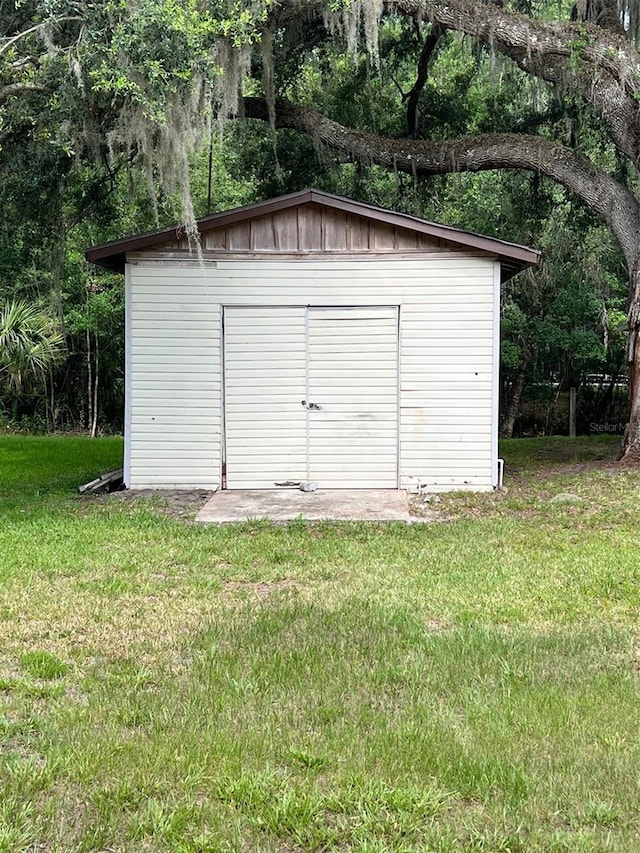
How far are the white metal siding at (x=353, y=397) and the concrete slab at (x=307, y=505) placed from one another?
27cm

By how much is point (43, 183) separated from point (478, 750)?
30.6ft

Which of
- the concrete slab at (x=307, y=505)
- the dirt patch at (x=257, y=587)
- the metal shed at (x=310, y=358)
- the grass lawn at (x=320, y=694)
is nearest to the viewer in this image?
the grass lawn at (x=320, y=694)

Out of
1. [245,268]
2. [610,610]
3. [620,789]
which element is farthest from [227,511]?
[620,789]

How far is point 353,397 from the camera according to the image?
7996 millimetres

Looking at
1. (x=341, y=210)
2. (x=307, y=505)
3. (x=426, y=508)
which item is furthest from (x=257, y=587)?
(x=341, y=210)

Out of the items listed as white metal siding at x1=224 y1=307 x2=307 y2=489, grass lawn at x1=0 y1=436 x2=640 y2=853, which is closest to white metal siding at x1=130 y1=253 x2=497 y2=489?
white metal siding at x1=224 y1=307 x2=307 y2=489

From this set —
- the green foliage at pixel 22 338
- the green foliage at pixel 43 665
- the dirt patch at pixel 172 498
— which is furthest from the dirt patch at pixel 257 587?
the green foliage at pixel 22 338

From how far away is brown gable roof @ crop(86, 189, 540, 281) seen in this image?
766cm

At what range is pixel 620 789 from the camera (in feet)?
7.45

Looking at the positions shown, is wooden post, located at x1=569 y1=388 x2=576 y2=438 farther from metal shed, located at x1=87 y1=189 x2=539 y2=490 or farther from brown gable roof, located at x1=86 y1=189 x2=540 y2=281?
brown gable roof, located at x1=86 y1=189 x2=540 y2=281

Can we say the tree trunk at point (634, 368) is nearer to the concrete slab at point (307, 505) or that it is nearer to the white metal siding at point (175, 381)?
the concrete slab at point (307, 505)

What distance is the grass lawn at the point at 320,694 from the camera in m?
2.13

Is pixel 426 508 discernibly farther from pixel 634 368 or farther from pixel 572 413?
pixel 572 413

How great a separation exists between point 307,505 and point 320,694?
423 centimetres
